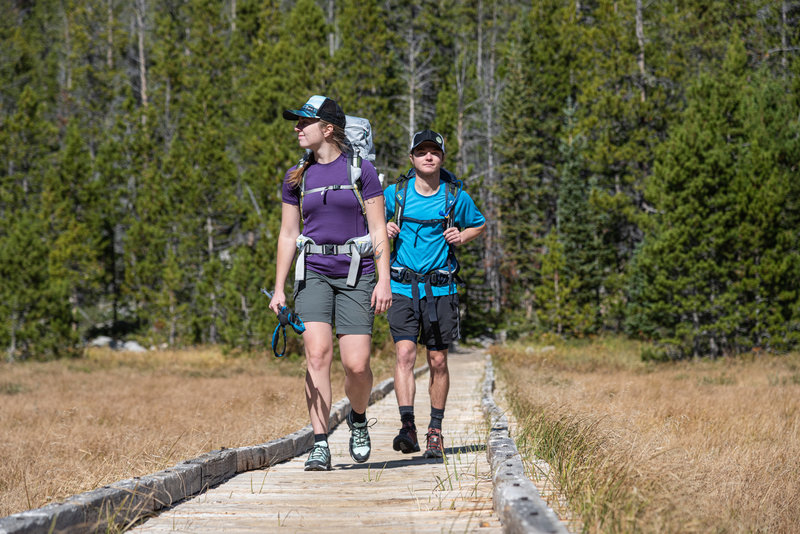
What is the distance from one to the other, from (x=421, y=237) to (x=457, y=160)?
2687cm

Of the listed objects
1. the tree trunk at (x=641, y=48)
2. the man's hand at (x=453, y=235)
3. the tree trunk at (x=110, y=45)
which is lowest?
the man's hand at (x=453, y=235)

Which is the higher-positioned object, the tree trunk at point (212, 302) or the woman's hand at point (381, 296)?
the woman's hand at point (381, 296)

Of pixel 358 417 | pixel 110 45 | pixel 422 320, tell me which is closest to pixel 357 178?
pixel 422 320

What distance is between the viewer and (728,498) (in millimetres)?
4305

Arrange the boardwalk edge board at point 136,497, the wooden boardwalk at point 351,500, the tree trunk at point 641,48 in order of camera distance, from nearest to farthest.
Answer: the boardwalk edge board at point 136,497, the wooden boardwalk at point 351,500, the tree trunk at point 641,48

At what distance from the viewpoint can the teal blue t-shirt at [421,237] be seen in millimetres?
5727

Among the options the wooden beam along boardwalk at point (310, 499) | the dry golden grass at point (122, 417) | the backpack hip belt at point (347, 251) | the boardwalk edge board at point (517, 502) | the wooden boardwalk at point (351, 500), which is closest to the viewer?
the boardwalk edge board at point (517, 502)

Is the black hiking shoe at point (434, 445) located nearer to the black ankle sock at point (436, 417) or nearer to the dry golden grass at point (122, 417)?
the black ankle sock at point (436, 417)

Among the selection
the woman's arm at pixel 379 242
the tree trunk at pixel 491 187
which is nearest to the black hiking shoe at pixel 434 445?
the woman's arm at pixel 379 242

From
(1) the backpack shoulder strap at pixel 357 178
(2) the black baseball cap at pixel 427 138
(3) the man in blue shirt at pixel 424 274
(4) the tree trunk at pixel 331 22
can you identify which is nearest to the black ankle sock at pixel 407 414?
(3) the man in blue shirt at pixel 424 274

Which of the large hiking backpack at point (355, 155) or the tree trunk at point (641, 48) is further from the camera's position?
the tree trunk at point (641, 48)

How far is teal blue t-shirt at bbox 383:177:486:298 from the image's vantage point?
18.8ft

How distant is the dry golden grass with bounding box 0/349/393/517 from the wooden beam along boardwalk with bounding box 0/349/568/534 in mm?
450

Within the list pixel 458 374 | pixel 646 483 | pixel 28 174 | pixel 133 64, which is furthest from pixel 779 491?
pixel 133 64
